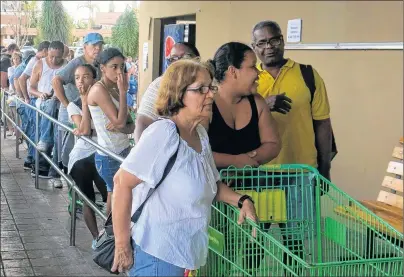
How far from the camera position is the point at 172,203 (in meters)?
2.73

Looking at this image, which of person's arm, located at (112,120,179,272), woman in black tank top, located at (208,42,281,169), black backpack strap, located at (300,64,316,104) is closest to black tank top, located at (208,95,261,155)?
woman in black tank top, located at (208,42,281,169)

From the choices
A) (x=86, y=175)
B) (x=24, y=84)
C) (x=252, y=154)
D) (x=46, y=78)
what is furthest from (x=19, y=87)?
(x=252, y=154)

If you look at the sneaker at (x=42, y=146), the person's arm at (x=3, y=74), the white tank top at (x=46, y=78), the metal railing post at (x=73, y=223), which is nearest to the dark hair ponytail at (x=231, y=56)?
the metal railing post at (x=73, y=223)

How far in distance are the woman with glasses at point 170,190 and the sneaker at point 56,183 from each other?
563cm

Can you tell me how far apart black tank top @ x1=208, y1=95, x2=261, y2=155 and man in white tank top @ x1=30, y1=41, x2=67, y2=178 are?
443 centimetres

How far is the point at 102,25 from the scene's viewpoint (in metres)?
7.87

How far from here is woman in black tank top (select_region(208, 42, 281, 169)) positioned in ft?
12.0

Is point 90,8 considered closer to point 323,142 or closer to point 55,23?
point 55,23

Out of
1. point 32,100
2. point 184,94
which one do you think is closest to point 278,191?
point 184,94

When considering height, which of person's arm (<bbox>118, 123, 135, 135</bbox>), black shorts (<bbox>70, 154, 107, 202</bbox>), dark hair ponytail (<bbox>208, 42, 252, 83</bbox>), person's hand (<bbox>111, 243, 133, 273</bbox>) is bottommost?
black shorts (<bbox>70, 154, 107, 202</bbox>)

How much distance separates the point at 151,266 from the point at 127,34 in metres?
9.41

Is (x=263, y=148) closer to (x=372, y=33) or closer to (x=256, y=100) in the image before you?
(x=256, y=100)

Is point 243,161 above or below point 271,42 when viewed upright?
below

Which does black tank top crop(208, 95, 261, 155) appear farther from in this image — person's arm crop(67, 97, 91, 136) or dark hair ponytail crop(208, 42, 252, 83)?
person's arm crop(67, 97, 91, 136)
